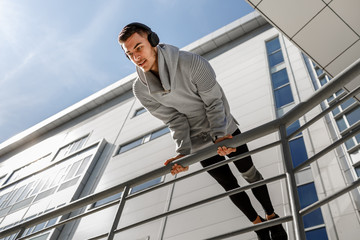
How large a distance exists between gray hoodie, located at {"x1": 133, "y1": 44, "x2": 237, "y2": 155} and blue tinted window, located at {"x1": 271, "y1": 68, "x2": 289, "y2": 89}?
25.1ft

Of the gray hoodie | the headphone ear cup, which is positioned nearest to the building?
the gray hoodie

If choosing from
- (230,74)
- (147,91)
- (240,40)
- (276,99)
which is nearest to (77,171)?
(230,74)

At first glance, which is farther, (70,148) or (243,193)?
(70,148)

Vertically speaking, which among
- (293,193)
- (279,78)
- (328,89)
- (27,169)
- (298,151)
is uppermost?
(27,169)

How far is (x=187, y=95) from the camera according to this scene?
2.15m

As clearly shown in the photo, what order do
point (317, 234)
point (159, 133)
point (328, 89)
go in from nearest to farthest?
1. point (328, 89)
2. point (317, 234)
3. point (159, 133)

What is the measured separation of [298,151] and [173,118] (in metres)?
5.12

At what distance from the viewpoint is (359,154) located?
5285 millimetres

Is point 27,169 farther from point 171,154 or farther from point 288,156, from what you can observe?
point 288,156

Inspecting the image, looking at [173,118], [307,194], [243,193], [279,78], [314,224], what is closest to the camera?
[243,193]

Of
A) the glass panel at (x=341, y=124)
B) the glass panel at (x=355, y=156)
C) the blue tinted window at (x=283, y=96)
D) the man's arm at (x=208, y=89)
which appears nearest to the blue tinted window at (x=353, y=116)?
the glass panel at (x=341, y=124)

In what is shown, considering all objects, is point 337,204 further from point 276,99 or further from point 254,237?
point 276,99

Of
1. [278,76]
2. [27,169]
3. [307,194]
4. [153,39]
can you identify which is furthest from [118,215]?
[27,169]

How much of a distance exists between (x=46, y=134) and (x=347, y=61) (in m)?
20.3
